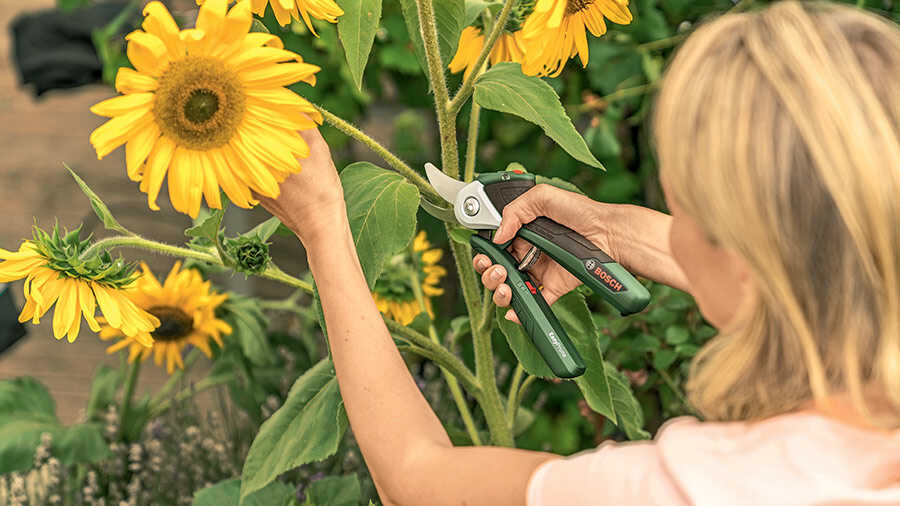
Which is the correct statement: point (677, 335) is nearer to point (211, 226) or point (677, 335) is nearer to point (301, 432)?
point (301, 432)

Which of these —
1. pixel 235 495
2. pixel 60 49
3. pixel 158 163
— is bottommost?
pixel 235 495

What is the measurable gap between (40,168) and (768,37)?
2.13 meters

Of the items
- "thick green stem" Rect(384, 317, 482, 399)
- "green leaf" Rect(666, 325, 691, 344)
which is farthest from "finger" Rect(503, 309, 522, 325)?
"green leaf" Rect(666, 325, 691, 344)

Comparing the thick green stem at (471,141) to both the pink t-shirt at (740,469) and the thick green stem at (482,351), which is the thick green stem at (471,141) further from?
the pink t-shirt at (740,469)

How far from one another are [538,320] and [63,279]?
0.39 meters

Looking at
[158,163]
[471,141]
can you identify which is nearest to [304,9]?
[158,163]

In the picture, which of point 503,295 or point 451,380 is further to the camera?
point 451,380

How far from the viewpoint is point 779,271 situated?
54 cm

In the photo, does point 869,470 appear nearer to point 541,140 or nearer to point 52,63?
point 541,140

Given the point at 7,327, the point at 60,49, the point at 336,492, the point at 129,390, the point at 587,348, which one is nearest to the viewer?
the point at 587,348

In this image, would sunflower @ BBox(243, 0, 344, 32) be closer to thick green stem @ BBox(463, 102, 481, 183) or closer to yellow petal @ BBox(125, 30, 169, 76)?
yellow petal @ BBox(125, 30, 169, 76)

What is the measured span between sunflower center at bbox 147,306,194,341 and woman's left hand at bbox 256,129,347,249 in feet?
1.69

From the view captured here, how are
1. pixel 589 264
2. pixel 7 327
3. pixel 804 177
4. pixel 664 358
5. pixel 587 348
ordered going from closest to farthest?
1. pixel 804 177
2. pixel 589 264
3. pixel 587 348
4. pixel 664 358
5. pixel 7 327

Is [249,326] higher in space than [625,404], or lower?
higher
